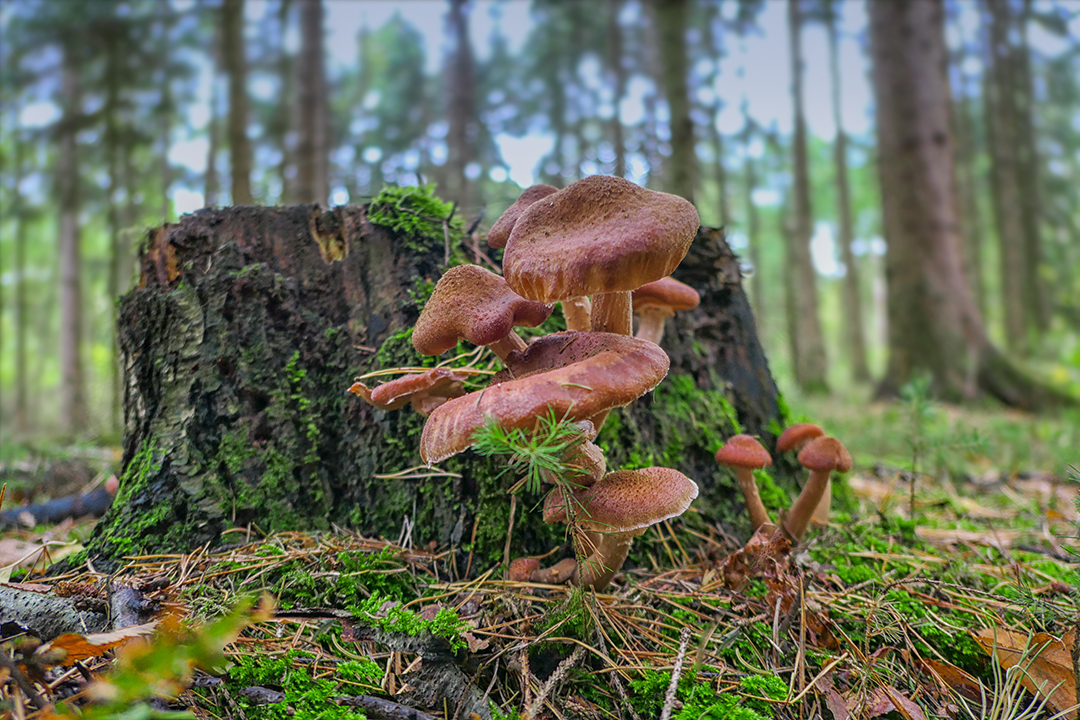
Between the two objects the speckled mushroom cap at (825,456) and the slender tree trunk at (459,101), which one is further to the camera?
the slender tree trunk at (459,101)

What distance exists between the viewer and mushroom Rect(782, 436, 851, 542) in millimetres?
2158

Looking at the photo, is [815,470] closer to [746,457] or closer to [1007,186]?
[746,457]

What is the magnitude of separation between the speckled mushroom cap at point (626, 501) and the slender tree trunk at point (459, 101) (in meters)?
12.9

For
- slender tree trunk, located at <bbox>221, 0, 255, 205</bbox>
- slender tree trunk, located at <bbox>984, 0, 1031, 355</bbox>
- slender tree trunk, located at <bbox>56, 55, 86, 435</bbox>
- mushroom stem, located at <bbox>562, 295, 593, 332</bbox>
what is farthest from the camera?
slender tree trunk, located at <bbox>984, 0, 1031, 355</bbox>

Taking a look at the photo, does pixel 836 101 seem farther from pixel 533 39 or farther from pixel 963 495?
pixel 963 495

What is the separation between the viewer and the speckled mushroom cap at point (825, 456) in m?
2.15

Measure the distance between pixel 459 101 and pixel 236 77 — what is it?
774 cm

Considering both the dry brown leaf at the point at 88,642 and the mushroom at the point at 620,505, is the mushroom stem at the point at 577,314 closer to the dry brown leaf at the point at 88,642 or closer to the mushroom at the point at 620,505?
the mushroom at the point at 620,505

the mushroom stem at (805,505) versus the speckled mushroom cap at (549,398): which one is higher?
the speckled mushroom cap at (549,398)

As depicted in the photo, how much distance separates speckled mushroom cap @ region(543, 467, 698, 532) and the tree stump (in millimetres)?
559

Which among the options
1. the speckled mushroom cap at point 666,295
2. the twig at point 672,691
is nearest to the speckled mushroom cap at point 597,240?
the speckled mushroom cap at point 666,295

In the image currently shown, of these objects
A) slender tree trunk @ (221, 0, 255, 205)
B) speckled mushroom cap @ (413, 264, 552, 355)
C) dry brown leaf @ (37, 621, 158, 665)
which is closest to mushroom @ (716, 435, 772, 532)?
speckled mushroom cap @ (413, 264, 552, 355)

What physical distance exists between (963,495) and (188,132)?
63.7 ft

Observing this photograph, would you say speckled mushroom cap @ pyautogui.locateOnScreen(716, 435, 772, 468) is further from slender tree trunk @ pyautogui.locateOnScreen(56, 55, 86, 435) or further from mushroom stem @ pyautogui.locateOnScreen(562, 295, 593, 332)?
slender tree trunk @ pyautogui.locateOnScreen(56, 55, 86, 435)
